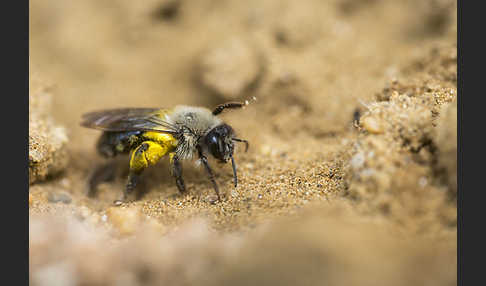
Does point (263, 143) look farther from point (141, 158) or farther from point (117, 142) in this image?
point (117, 142)

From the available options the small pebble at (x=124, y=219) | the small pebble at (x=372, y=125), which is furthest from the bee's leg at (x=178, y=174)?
the small pebble at (x=372, y=125)

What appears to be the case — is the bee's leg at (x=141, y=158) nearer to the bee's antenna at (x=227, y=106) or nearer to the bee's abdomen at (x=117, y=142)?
the bee's abdomen at (x=117, y=142)

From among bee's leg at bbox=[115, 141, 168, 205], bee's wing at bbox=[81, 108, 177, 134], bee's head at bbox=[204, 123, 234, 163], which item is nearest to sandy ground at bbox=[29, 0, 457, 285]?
bee's leg at bbox=[115, 141, 168, 205]

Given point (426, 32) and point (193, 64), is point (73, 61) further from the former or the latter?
point (426, 32)

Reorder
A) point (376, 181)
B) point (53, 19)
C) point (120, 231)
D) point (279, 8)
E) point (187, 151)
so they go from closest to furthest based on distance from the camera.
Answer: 1. point (376, 181)
2. point (120, 231)
3. point (187, 151)
4. point (279, 8)
5. point (53, 19)

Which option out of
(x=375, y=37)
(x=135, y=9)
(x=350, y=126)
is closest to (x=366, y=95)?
(x=350, y=126)

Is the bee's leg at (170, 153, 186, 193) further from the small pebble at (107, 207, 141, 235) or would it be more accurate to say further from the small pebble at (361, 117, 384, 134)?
the small pebble at (361, 117, 384, 134)
